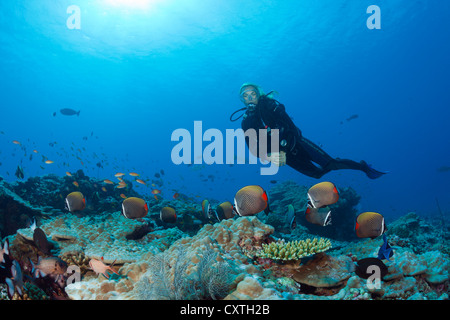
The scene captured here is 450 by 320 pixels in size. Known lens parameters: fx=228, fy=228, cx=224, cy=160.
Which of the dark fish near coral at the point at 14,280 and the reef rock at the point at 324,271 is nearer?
the dark fish near coral at the point at 14,280

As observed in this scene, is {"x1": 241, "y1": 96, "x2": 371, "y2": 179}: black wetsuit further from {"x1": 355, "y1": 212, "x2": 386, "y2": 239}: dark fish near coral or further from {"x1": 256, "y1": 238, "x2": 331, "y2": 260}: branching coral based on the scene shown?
{"x1": 355, "y1": 212, "x2": 386, "y2": 239}: dark fish near coral

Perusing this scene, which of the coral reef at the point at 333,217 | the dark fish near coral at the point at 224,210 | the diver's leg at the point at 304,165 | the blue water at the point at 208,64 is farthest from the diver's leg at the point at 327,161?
the blue water at the point at 208,64

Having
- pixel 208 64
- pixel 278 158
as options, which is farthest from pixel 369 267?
pixel 208 64

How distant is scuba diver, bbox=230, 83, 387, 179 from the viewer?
7398mm

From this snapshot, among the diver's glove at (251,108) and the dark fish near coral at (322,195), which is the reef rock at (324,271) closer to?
the dark fish near coral at (322,195)

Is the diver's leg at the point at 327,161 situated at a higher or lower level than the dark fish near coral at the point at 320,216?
higher

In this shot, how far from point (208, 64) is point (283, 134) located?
36505 mm

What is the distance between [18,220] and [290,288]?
29.5ft

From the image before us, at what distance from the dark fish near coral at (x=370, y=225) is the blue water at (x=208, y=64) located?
10345mm

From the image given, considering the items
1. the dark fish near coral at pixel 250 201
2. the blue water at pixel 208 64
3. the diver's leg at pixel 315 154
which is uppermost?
the blue water at pixel 208 64

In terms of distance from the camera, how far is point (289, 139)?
7445 mm

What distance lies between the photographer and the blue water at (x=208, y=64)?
92.6 ft

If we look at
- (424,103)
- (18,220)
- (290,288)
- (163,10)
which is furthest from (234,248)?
(424,103)
